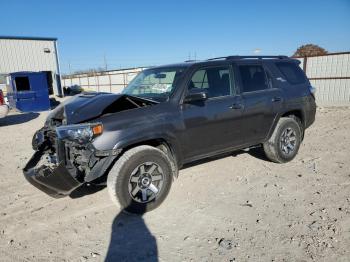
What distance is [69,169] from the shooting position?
3.70 metres

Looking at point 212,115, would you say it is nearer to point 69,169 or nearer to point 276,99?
point 276,99

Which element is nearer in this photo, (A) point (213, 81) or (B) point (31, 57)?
(A) point (213, 81)

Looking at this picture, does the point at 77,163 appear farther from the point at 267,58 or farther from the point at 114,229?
the point at 267,58

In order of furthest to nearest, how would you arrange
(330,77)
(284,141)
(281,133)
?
(330,77), (284,141), (281,133)

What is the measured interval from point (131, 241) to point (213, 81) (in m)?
2.56

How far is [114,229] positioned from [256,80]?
3257 millimetres

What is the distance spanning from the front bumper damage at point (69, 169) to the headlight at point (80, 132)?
4.6 inches

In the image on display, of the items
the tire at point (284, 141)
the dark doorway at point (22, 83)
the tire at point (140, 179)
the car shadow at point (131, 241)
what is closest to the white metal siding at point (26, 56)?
the dark doorway at point (22, 83)

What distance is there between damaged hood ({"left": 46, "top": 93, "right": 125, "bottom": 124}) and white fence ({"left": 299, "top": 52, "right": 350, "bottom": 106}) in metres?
12.9

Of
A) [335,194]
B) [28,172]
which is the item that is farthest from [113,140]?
[335,194]

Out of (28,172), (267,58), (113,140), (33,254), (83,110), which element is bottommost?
(33,254)

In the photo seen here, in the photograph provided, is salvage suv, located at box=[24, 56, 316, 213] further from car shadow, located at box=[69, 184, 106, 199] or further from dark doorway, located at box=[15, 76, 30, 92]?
dark doorway, located at box=[15, 76, 30, 92]

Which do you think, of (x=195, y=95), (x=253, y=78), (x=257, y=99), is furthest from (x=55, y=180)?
(x=253, y=78)

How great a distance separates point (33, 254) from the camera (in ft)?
10.2
